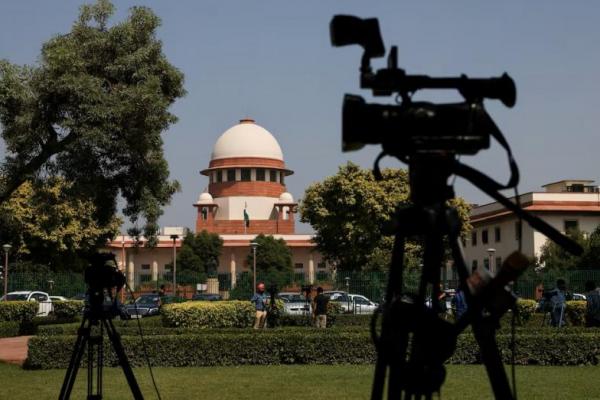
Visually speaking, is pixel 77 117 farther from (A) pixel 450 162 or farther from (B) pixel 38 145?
(A) pixel 450 162

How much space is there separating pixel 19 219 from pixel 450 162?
1549 inches

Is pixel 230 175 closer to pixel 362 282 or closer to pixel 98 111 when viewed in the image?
pixel 362 282

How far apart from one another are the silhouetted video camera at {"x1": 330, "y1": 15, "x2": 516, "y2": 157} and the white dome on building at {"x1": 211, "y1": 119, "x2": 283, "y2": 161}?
229 feet

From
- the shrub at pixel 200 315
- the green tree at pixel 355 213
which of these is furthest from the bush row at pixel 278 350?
the green tree at pixel 355 213

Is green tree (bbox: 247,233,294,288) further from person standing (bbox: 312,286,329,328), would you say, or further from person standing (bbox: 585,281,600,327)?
person standing (bbox: 585,281,600,327)

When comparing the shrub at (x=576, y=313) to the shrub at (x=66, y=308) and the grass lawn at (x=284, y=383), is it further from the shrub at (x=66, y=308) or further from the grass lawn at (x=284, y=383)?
the shrub at (x=66, y=308)

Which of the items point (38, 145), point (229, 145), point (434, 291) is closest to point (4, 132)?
point (38, 145)

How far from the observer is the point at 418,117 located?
2.60 m

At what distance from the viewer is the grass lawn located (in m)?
10.1

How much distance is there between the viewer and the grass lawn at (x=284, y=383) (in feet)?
33.0

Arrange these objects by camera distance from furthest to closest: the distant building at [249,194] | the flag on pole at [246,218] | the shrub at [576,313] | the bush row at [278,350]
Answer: the distant building at [249,194]
the flag on pole at [246,218]
the shrub at [576,313]
the bush row at [278,350]

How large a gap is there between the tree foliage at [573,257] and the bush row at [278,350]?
1051 inches

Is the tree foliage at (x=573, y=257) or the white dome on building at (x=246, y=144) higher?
the white dome on building at (x=246, y=144)

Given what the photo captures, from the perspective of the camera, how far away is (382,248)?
4303 centimetres
